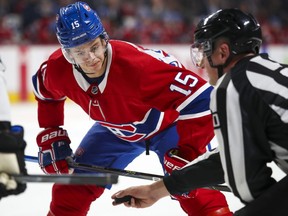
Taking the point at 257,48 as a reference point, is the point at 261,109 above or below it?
below

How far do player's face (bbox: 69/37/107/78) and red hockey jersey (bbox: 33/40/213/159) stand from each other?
0.06m

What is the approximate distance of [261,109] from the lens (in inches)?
72.4

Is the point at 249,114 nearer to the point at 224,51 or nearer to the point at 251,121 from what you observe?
the point at 251,121

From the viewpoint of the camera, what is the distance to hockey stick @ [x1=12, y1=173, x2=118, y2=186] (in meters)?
2.05

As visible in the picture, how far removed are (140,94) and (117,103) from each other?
131 mm

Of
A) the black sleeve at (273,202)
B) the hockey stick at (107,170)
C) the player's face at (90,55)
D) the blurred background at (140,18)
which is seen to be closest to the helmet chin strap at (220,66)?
the black sleeve at (273,202)

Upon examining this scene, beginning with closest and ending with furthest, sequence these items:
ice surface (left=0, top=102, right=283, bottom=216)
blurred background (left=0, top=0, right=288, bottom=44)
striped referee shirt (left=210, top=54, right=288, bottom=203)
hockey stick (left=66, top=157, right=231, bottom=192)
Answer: striped referee shirt (left=210, top=54, right=288, bottom=203) → hockey stick (left=66, top=157, right=231, bottom=192) → ice surface (left=0, top=102, right=283, bottom=216) → blurred background (left=0, top=0, right=288, bottom=44)

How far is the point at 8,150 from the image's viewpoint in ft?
6.85

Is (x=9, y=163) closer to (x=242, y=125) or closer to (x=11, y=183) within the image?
(x=11, y=183)

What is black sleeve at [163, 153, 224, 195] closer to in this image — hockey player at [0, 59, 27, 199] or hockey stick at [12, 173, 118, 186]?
hockey stick at [12, 173, 118, 186]

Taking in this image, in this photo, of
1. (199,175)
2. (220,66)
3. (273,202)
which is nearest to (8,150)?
(199,175)

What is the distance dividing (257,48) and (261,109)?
307 mm

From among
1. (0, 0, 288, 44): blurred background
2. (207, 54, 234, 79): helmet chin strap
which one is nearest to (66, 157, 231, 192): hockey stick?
(207, 54, 234, 79): helmet chin strap

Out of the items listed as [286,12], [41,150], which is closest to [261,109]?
[41,150]
